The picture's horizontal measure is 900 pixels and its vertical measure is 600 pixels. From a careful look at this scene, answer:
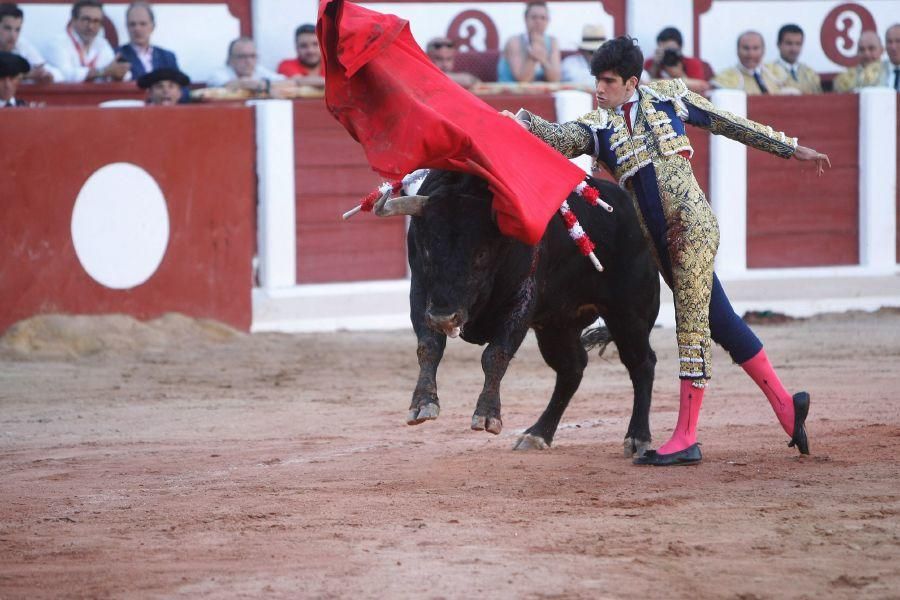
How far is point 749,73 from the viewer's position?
969 centimetres

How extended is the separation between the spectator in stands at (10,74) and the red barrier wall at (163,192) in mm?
274

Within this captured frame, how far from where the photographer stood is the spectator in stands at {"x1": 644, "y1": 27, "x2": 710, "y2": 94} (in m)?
9.18

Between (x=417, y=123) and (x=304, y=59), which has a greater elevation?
(x=304, y=59)

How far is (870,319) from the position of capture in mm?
9133

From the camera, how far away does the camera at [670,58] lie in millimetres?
9156

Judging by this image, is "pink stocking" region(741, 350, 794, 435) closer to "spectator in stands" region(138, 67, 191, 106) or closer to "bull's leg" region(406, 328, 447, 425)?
"bull's leg" region(406, 328, 447, 425)

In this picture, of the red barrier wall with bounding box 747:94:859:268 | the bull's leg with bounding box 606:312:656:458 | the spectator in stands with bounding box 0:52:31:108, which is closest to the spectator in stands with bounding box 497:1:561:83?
the red barrier wall with bounding box 747:94:859:268

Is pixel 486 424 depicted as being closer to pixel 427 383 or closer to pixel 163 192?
pixel 427 383

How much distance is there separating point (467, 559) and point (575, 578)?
0.28 meters

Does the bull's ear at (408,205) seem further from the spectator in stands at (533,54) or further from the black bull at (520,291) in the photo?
the spectator in stands at (533,54)

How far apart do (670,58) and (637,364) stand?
4620mm

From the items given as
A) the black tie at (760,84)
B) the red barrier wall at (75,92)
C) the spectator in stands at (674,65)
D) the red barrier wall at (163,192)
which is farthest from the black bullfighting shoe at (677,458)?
the black tie at (760,84)

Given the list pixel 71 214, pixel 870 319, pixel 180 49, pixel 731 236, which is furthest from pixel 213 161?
pixel 870 319

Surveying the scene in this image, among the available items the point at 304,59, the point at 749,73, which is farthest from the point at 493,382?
the point at 749,73
